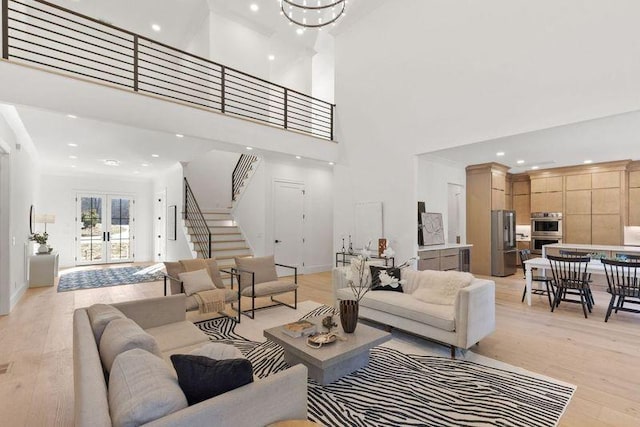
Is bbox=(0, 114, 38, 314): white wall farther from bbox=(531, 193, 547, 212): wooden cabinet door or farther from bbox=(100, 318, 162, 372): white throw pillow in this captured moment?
bbox=(531, 193, 547, 212): wooden cabinet door

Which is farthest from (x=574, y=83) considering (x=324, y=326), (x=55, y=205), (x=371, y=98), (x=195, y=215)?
(x=55, y=205)

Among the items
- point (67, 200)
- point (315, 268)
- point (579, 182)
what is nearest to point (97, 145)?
point (67, 200)

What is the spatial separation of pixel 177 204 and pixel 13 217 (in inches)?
138

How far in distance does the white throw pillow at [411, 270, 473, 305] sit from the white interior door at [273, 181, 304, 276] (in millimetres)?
4393

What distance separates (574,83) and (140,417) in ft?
18.3

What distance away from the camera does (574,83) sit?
4.14 m

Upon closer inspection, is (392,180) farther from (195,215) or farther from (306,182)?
(195,215)

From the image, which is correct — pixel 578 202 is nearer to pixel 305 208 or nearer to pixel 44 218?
pixel 305 208

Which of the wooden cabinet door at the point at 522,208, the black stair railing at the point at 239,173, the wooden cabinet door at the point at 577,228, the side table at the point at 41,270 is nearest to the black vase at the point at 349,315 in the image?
the black stair railing at the point at 239,173

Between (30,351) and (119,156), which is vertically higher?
(119,156)

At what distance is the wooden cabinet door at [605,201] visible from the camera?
7.55 metres

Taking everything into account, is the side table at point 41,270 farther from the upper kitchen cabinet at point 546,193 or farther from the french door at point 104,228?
the upper kitchen cabinet at point 546,193

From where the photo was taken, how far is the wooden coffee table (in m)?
2.55

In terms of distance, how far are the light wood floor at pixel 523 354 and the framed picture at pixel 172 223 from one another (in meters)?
3.11
